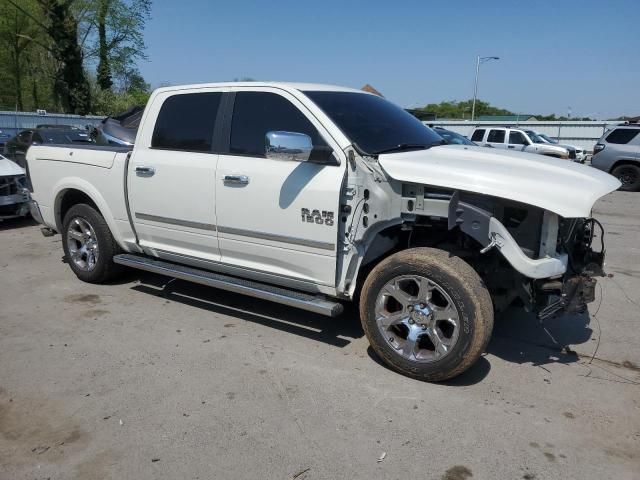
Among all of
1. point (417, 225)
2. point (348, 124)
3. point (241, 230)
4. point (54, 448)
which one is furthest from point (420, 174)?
point (54, 448)

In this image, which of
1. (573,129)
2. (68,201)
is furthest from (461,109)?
(68,201)

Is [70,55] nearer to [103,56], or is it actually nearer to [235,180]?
[103,56]

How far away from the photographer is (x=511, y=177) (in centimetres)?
340

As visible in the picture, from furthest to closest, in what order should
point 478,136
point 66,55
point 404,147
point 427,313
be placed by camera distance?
1. point 66,55
2. point 478,136
3. point 404,147
4. point 427,313

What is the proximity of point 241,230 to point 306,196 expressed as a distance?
73 cm

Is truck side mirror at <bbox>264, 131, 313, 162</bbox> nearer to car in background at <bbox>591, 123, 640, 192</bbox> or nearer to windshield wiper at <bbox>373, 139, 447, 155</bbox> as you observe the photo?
windshield wiper at <bbox>373, 139, 447, 155</bbox>

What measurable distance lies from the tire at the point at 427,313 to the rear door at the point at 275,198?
1.45 feet

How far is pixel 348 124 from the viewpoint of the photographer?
13.5 ft

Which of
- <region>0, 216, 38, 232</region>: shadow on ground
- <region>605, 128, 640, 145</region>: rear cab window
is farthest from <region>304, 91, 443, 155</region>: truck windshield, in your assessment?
<region>605, 128, 640, 145</region>: rear cab window

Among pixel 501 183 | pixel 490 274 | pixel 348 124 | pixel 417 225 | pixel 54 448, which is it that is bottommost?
pixel 54 448

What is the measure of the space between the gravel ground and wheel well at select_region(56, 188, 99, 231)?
3.51ft

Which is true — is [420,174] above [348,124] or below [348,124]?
below

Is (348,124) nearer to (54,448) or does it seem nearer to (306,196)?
(306,196)

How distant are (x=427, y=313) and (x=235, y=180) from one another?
1.81 metres
